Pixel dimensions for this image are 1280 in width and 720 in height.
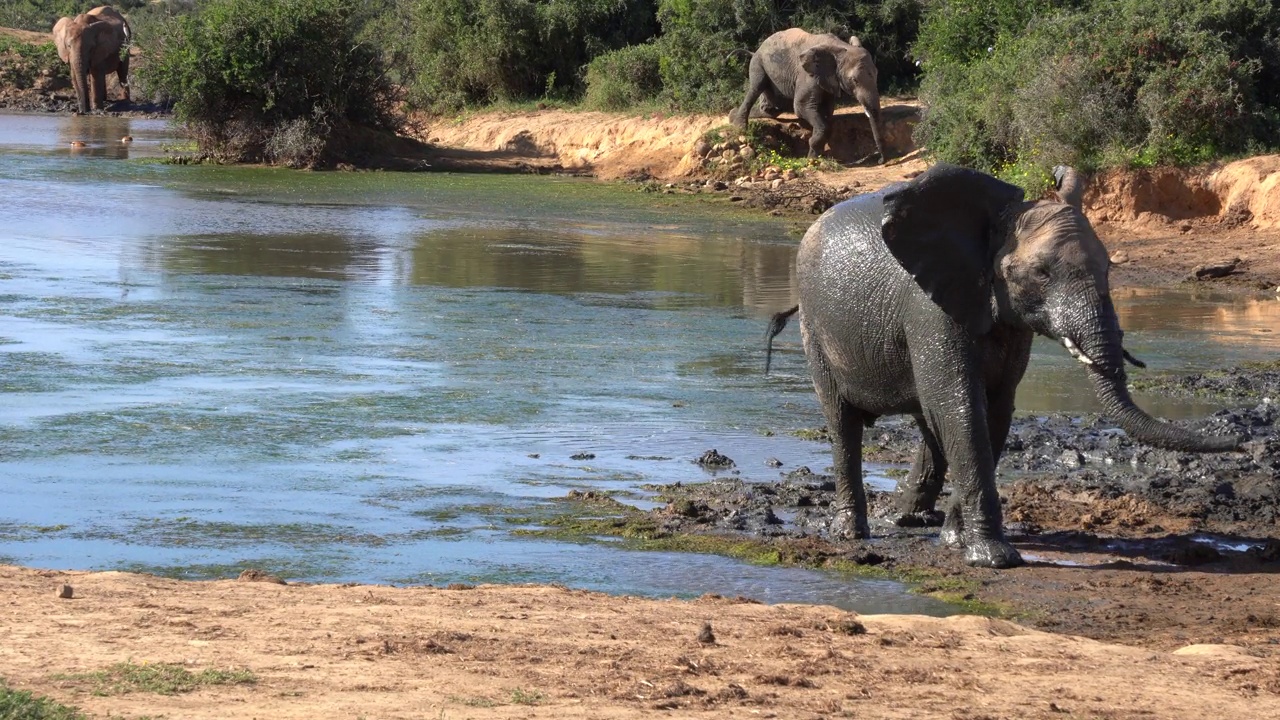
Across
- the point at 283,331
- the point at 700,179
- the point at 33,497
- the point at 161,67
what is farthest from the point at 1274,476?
the point at 161,67

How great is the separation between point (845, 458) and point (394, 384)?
4848 millimetres

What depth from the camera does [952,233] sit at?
25.9 feet

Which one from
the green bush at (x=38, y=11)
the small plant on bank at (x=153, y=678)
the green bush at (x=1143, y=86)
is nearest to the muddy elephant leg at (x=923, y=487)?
the small plant on bank at (x=153, y=678)

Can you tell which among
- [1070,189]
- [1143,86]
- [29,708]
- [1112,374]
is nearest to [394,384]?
[1070,189]

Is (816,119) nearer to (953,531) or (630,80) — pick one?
(630,80)

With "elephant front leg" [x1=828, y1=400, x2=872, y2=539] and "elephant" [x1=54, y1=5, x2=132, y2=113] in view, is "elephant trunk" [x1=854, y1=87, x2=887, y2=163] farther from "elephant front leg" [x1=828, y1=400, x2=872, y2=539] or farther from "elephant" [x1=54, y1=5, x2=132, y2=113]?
"elephant" [x1=54, y1=5, x2=132, y2=113]

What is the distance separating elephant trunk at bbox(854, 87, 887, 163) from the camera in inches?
1280

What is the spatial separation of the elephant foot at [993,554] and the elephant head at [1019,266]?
0.88 m

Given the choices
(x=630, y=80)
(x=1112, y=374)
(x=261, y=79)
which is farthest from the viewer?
(x=630, y=80)

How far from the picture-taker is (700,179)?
3356 centimetres

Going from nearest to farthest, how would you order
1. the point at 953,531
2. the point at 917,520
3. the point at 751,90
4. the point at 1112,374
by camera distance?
the point at 1112,374, the point at 953,531, the point at 917,520, the point at 751,90

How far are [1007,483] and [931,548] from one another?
1.65m

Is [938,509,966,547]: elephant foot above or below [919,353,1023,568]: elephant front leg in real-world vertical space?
below

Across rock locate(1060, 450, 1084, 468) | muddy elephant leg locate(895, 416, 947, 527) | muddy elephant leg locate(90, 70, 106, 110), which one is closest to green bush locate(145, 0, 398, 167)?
muddy elephant leg locate(90, 70, 106, 110)
